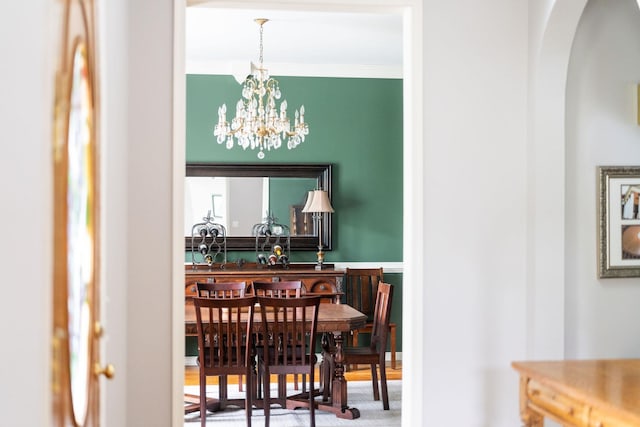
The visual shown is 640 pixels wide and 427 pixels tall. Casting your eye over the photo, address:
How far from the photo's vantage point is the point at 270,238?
773 centimetres

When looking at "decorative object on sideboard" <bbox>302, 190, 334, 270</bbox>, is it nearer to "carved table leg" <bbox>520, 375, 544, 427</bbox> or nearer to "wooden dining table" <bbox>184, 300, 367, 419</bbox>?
"wooden dining table" <bbox>184, 300, 367, 419</bbox>

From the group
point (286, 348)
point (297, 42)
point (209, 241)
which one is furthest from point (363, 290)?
point (286, 348)

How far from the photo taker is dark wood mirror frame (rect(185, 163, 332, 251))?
7.70 metres

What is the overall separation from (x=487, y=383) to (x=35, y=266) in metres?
2.54

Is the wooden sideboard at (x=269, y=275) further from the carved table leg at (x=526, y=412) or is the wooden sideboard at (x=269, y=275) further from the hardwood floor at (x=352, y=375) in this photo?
the carved table leg at (x=526, y=412)

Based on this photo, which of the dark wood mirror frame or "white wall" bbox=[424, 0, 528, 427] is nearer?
"white wall" bbox=[424, 0, 528, 427]

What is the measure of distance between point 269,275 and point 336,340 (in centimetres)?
197

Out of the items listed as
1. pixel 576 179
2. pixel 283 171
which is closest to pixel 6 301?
pixel 576 179

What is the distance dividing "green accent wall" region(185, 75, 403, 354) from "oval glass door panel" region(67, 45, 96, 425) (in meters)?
5.43

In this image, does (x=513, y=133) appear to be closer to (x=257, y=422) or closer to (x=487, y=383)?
(x=487, y=383)

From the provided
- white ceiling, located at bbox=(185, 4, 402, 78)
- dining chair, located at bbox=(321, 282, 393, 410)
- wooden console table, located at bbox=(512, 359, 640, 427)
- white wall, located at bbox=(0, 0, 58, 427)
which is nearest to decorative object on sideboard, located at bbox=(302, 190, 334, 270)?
white ceiling, located at bbox=(185, 4, 402, 78)

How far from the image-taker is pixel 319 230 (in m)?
7.78

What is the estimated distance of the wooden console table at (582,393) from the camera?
7.70 feet

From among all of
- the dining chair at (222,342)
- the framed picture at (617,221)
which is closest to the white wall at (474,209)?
the framed picture at (617,221)
